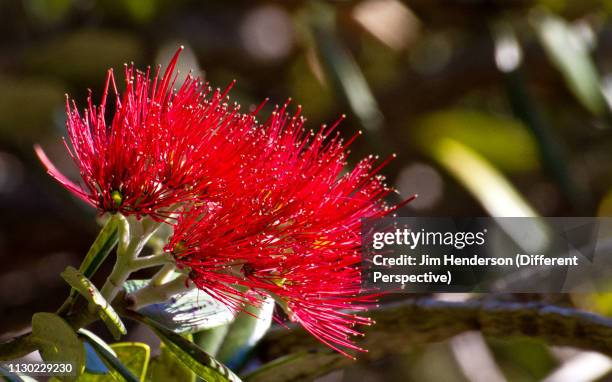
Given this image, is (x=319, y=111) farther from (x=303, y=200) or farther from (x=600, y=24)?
(x=303, y=200)

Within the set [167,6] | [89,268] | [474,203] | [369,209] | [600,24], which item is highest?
[600,24]

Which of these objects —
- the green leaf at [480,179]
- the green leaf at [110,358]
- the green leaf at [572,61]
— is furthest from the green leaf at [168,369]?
the green leaf at [572,61]

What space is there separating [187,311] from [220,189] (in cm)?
12

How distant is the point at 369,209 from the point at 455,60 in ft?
4.70

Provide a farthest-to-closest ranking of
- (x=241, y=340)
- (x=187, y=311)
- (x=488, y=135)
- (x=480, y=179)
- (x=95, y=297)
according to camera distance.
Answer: (x=488, y=135), (x=480, y=179), (x=241, y=340), (x=187, y=311), (x=95, y=297)

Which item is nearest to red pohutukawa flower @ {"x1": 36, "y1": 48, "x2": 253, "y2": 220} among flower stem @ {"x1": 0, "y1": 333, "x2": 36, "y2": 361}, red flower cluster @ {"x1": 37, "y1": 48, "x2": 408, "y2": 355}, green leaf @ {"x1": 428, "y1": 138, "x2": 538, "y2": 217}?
red flower cluster @ {"x1": 37, "y1": 48, "x2": 408, "y2": 355}

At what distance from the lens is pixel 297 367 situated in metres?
0.87

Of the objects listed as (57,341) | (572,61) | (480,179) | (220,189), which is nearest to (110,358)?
(57,341)

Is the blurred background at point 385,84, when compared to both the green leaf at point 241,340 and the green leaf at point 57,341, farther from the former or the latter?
the green leaf at point 57,341

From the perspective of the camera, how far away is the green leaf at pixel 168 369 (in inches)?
33.1

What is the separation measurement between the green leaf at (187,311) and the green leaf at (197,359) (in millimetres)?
38

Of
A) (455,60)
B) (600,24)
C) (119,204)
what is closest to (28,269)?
(455,60)

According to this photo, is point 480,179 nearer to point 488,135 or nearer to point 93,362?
point 488,135

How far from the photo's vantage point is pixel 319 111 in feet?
6.98
